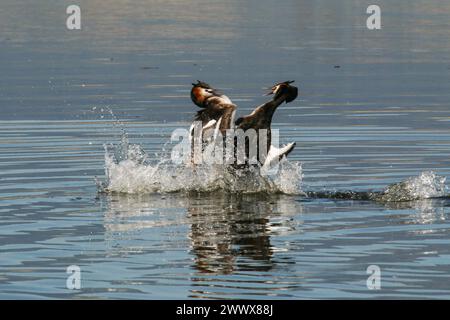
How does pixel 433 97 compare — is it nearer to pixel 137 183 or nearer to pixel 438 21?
pixel 137 183

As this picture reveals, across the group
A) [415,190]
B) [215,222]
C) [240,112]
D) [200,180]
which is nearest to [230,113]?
[200,180]

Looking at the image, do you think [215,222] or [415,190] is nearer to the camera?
[215,222]

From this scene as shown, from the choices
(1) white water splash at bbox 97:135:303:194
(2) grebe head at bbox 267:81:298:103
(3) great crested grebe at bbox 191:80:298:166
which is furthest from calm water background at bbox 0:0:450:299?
(2) grebe head at bbox 267:81:298:103

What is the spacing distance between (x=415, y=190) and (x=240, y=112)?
7.21m

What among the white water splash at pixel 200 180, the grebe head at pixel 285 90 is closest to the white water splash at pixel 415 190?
the white water splash at pixel 200 180

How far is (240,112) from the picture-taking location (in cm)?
2191

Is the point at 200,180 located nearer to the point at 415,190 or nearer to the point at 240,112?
the point at 415,190

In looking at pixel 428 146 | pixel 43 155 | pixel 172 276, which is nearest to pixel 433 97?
pixel 428 146

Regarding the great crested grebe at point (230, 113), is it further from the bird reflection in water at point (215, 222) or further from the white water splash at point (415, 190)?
the white water splash at point (415, 190)

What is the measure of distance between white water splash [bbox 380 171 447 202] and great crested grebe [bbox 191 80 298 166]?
124 cm

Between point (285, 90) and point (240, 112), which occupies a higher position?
point (285, 90)

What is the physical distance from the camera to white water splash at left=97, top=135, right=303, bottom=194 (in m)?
15.5

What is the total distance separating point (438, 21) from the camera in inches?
1489

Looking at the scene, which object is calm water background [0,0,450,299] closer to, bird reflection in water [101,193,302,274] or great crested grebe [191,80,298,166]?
bird reflection in water [101,193,302,274]
